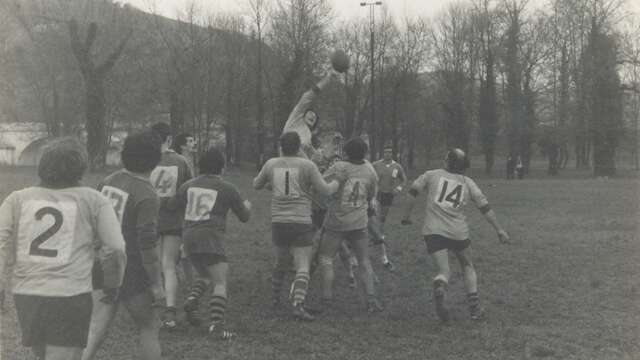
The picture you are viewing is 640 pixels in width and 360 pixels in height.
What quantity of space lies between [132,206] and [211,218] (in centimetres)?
180

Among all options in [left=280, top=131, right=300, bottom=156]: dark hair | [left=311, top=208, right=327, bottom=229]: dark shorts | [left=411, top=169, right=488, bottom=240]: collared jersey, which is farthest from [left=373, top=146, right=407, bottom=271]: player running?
[left=280, top=131, right=300, bottom=156]: dark hair

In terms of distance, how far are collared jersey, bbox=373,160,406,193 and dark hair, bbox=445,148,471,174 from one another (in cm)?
691

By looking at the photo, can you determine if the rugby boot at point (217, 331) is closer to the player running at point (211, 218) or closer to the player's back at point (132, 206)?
the player running at point (211, 218)

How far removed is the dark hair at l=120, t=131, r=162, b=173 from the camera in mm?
5352

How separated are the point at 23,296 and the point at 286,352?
9.84 feet

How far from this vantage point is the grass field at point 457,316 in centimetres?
672

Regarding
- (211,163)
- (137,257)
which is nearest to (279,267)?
(211,163)

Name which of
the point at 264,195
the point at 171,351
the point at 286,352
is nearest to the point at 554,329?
the point at 286,352

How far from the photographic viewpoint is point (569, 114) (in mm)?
58719

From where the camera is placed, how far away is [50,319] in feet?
13.5

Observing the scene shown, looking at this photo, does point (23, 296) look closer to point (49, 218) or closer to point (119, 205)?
point (49, 218)

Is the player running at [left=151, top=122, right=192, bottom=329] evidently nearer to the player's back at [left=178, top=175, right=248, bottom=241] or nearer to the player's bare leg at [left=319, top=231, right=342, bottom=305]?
the player's back at [left=178, top=175, right=248, bottom=241]

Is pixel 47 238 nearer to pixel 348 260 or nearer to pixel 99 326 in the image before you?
pixel 99 326

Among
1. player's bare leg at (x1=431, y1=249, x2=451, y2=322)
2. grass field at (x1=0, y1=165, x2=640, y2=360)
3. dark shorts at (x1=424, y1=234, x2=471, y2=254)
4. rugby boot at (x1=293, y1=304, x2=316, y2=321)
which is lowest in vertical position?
grass field at (x1=0, y1=165, x2=640, y2=360)
